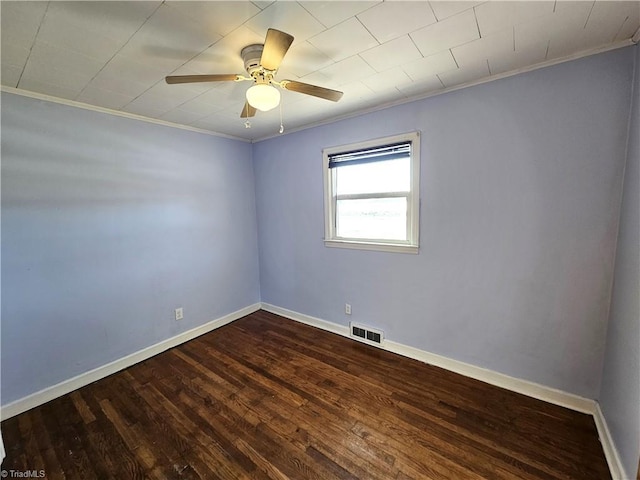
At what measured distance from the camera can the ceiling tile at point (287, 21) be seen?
3.87 feet

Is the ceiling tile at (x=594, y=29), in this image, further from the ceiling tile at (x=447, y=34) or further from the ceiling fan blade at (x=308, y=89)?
the ceiling fan blade at (x=308, y=89)

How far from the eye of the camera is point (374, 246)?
2650 mm

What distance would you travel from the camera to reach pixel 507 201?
1.95 metres

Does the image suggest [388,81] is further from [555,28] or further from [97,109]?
[97,109]

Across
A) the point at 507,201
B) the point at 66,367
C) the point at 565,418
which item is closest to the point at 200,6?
the point at 507,201

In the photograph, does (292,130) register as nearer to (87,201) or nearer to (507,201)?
Result: (87,201)

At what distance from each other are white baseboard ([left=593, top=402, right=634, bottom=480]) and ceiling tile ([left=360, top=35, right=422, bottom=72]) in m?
2.46

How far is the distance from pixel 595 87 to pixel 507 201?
0.79 m

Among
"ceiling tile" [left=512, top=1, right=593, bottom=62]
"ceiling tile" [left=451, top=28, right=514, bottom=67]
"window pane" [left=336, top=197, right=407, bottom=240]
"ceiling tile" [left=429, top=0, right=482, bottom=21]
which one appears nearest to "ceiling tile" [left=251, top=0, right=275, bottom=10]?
"ceiling tile" [left=429, top=0, right=482, bottom=21]

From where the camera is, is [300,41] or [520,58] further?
[520,58]

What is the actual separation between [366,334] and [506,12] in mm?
2619

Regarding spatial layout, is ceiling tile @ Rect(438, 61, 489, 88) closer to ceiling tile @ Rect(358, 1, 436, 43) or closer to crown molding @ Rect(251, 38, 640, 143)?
crown molding @ Rect(251, 38, 640, 143)

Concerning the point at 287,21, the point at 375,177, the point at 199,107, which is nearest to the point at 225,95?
the point at 199,107

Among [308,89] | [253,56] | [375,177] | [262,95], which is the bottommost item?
[375,177]
